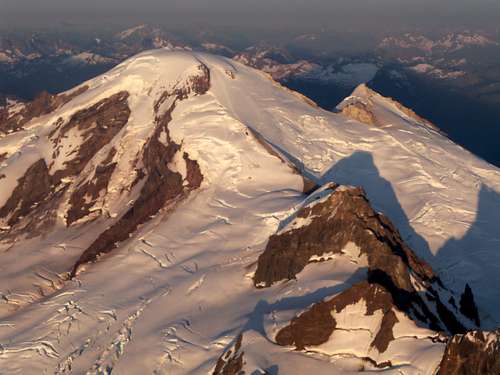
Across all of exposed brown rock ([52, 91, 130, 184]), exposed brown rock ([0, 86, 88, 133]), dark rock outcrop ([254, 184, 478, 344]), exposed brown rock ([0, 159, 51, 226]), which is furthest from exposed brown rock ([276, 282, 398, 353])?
exposed brown rock ([0, 86, 88, 133])

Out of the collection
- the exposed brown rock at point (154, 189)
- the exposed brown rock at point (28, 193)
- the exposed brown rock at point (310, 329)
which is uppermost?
the exposed brown rock at point (310, 329)

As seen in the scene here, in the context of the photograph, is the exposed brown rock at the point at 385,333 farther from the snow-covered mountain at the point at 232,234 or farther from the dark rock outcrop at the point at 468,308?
the dark rock outcrop at the point at 468,308

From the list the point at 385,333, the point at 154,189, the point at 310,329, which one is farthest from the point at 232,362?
Answer: the point at 154,189

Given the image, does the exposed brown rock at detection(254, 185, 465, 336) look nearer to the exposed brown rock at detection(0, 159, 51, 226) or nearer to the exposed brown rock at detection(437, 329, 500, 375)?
the exposed brown rock at detection(437, 329, 500, 375)

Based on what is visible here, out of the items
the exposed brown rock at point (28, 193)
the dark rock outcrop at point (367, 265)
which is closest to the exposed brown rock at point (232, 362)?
the dark rock outcrop at point (367, 265)

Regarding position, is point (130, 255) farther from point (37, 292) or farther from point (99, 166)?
point (99, 166)

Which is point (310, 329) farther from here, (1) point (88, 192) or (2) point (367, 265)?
(1) point (88, 192)

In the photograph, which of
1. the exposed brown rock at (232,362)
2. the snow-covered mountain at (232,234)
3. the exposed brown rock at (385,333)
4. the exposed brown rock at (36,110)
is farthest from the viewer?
the exposed brown rock at (36,110)

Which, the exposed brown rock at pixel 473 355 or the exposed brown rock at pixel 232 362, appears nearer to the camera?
the exposed brown rock at pixel 473 355
